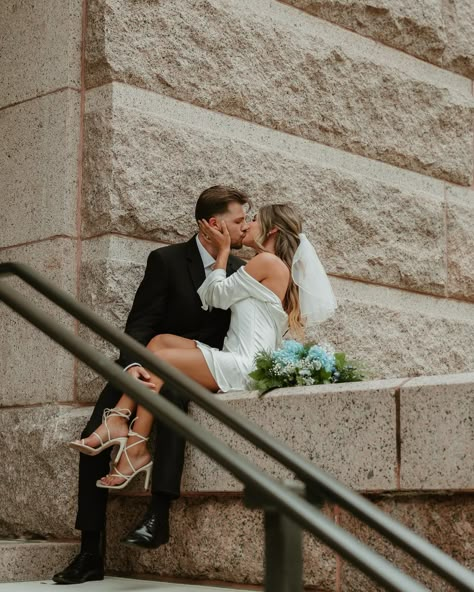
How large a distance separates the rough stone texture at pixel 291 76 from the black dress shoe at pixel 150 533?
7.29 ft

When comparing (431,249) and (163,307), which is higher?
(431,249)

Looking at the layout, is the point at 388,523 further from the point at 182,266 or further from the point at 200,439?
the point at 182,266

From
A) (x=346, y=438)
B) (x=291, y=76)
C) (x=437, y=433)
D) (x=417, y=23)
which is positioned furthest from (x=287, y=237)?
(x=417, y=23)

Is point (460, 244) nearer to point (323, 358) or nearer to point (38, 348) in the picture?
point (323, 358)

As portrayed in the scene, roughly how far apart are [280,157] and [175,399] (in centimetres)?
191

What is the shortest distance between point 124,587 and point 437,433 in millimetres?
1533

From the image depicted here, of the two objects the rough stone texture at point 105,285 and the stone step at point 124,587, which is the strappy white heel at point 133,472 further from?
the rough stone texture at point 105,285

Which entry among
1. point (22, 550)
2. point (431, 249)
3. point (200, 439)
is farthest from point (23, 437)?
point (200, 439)

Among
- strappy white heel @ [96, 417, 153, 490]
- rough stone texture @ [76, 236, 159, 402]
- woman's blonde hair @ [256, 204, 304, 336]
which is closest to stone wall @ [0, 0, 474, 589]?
rough stone texture @ [76, 236, 159, 402]

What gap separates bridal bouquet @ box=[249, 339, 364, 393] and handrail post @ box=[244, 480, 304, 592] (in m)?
2.91

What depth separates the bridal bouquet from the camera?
4.70 meters

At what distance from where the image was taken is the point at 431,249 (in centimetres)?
695

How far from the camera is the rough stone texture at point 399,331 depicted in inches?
249

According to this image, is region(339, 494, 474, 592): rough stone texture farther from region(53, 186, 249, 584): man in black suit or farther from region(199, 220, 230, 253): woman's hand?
region(199, 220, 230, 253): woman's hand
